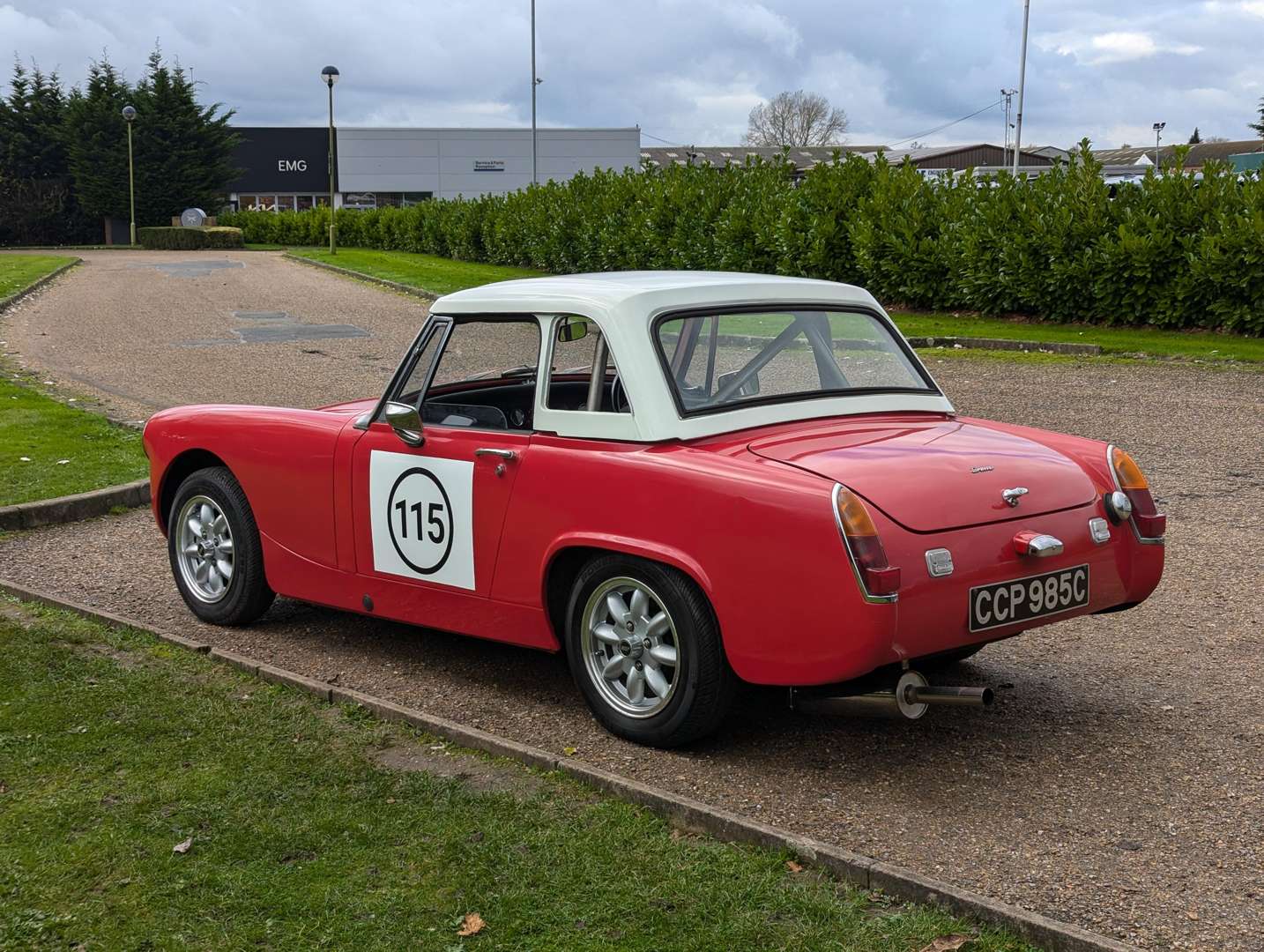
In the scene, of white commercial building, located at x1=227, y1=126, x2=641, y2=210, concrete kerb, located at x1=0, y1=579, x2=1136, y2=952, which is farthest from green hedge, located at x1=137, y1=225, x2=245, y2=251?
concrete kerb, located at x1=0, y1=579, x2=1136, y2=952

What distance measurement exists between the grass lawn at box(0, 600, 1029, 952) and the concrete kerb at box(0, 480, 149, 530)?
3692 millimetres

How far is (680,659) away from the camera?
4.48m

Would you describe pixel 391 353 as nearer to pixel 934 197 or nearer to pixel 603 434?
pixel 934 197

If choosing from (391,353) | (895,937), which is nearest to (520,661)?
(895,937)

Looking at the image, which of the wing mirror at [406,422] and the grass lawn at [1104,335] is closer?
the wing mirror at [406,422]

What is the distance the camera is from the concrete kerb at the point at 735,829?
11.0ft

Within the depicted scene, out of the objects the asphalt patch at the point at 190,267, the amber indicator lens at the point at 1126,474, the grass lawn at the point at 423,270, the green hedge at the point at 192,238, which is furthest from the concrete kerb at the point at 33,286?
the amber indicator lens at the point at 1126,474

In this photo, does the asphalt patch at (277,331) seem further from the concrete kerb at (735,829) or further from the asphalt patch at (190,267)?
the concrete kerb at (735,829)

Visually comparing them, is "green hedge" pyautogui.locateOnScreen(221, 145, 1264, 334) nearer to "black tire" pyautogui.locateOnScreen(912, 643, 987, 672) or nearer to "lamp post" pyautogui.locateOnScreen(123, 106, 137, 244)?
"black tire" pyautogui.locateOnScreen(912, 643, 987, 672)

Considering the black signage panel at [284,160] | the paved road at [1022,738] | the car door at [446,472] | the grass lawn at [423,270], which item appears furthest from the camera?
the black signage panel at [284,160]

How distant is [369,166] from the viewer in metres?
79.7

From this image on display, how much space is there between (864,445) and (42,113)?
6690 cm

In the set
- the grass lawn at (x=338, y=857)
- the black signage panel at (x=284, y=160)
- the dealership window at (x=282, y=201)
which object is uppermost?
the black signage panel at (x=284, y=160)

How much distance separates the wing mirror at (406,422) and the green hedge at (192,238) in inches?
1898
